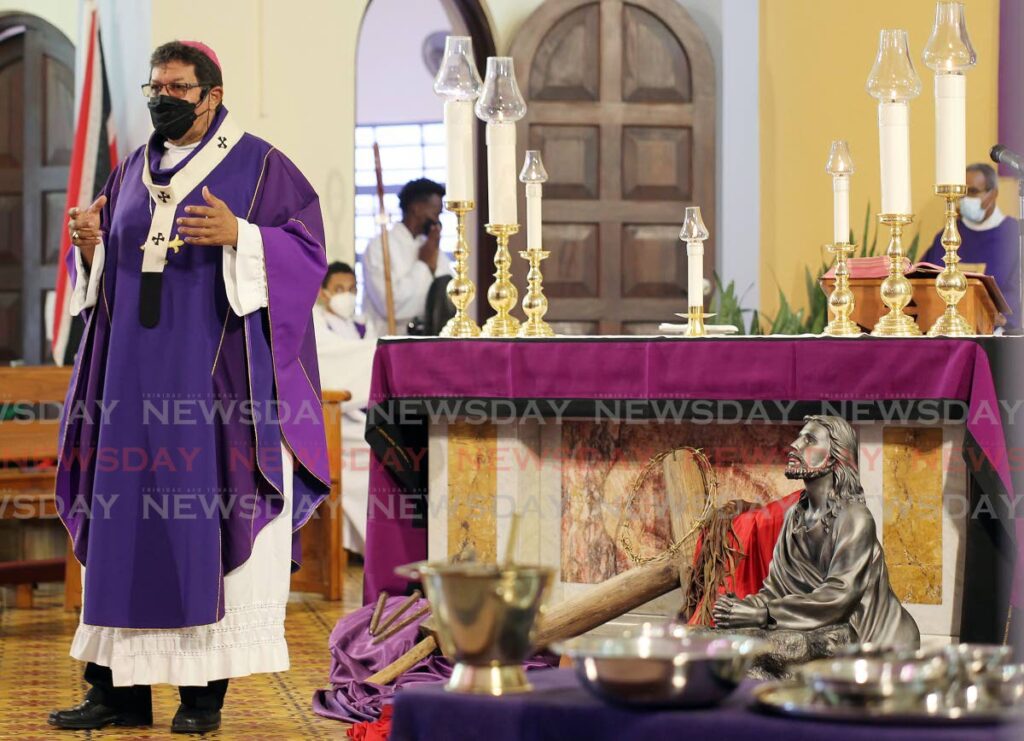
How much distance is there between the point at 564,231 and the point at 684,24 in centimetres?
154

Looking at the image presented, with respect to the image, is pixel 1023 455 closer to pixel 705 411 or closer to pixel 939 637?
pixel 939 637

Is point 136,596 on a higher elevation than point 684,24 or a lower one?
lower

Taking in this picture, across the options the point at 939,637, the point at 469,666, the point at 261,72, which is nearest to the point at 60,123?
the point at 261,72

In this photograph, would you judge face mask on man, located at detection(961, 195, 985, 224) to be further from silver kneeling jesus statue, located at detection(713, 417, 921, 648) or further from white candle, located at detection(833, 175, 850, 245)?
silver kneeling jesus statue, located at detection(713, 417, 921, 648)

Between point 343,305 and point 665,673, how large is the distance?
790cm

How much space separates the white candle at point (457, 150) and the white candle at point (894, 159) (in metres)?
1.30

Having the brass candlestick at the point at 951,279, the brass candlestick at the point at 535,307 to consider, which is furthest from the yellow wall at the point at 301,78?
the brass candlestick at the point at 951,279

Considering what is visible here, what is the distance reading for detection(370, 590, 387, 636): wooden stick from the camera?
16.5ft

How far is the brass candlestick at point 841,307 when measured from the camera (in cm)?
479

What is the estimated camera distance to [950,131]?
4.65 m

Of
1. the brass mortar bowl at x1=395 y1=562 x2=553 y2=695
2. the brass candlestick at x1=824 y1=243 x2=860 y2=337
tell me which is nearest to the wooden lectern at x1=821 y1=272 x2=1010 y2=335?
the brass candlestick at x1=824 y1=243 x2=860 y2=337

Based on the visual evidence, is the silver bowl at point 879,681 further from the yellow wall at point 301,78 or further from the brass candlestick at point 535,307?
the yellow wall at point 301,78

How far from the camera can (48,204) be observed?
11.7 metres

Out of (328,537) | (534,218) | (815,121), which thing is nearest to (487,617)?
(534,218)
